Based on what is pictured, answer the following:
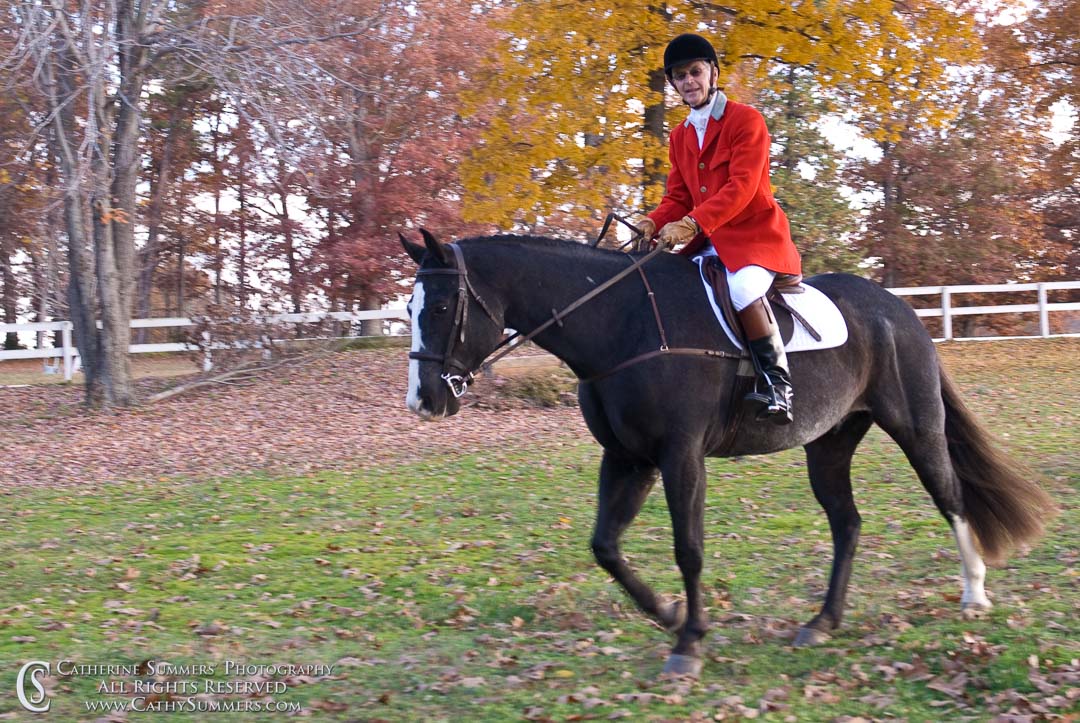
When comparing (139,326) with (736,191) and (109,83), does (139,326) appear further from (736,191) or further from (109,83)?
(736,191)

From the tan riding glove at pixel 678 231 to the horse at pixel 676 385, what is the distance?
19 centimetres

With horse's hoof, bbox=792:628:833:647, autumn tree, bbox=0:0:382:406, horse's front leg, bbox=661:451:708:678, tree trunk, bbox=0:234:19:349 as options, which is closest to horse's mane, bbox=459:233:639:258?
horse's front leg, bbox=661:451:708:678

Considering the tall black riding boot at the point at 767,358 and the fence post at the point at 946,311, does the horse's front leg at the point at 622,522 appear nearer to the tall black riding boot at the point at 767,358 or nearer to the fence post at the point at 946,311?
the tall black riding boot at the point at 767,358

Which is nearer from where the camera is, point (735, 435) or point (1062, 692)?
point (1062, 692)

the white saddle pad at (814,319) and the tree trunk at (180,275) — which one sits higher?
the tree trunk at (180,275)

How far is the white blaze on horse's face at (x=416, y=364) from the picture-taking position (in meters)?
5.18

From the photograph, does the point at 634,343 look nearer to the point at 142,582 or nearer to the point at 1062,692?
the point at 1062,692

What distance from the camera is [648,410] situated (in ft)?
17.9

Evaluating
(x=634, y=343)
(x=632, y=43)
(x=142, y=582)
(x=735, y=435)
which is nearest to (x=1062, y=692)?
(x=735, y=435)

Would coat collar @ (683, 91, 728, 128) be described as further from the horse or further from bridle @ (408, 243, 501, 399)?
bridle @ (408, 243, 501, 399)

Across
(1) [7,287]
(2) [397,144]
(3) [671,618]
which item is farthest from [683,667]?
(1) [7,287]

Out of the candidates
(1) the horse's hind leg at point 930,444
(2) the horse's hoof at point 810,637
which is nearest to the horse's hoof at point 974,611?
(1) the horse's hind leg at point 930,444

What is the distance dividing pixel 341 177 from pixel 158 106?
6760 millimetres

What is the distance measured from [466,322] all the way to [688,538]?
63.8 inches
